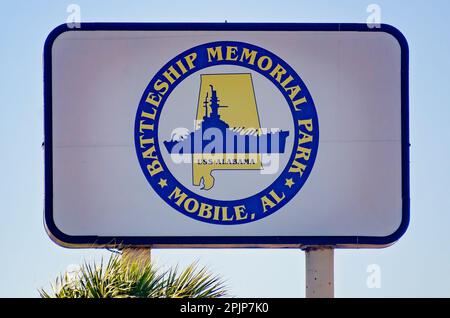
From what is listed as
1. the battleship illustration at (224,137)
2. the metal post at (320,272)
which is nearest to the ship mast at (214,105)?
the battleship illustration at (224,137)

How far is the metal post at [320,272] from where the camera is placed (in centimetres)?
2178

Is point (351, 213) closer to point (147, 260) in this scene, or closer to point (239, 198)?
point (239, 198)

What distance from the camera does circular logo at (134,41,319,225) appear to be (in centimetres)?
2191

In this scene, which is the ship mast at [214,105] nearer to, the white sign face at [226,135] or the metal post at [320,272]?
the white sign face at [226,135]

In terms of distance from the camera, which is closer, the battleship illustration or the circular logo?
the circular logo

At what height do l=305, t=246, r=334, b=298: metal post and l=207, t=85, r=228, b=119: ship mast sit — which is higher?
l=207, t=85, r=228, b=119: ship mast

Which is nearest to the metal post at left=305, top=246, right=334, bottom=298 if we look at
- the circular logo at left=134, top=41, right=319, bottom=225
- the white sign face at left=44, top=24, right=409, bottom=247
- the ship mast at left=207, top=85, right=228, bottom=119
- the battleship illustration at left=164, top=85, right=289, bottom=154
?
the white sign face at left=44, top=24, right=409, bottom=247

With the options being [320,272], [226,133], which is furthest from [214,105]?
[320,272]

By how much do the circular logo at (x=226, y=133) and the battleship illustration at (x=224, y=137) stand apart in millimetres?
15

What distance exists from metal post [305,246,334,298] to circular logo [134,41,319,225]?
0.94m

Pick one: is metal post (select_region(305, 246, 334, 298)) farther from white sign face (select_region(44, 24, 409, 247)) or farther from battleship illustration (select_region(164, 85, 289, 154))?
battleship illustration (select_region(164, 85, 289, 154))

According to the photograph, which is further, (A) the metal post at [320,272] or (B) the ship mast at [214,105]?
(B) the ship mast at [214,105]
